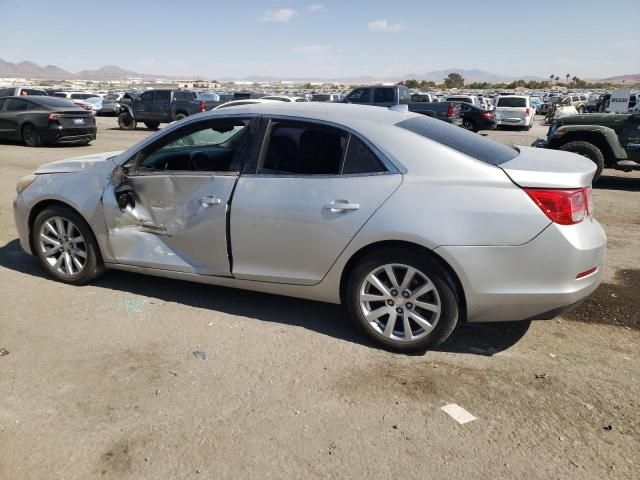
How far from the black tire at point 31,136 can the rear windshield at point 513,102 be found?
20.4 metres

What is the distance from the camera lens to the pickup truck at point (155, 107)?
74.6 feet

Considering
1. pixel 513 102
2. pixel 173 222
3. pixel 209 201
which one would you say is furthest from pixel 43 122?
pixel 513 102

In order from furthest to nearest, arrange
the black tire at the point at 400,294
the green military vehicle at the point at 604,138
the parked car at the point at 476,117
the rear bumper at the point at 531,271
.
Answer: the parked car at the point at 476,117, the green military vehicle at the point at 604,138, the black tire at the point at 400,294, the rear bumper at the point at 531,271

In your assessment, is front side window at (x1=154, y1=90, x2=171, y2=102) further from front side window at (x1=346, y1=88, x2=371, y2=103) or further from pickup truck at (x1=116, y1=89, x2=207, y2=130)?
front side window at (x1=346, y1=88, x2=371, y2=103)

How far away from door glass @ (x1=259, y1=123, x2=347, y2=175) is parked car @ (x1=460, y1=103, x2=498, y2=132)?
20850 millimetres

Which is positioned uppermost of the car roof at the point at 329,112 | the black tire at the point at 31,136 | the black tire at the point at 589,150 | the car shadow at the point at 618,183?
the car roof at the point at 329,112

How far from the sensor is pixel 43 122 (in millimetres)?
15273

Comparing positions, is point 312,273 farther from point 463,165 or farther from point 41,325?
point 41,325

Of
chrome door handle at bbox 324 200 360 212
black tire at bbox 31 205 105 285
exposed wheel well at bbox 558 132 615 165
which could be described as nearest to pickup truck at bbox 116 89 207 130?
exposed wheel well at bbox 558 132 615 165

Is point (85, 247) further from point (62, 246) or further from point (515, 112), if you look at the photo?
point (515, 112)

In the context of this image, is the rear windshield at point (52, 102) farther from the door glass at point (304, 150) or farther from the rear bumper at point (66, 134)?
the door glass at point (304, 150)

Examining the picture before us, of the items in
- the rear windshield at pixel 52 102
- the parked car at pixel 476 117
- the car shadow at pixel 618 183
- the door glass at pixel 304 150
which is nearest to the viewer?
the door glass at pixel 304 150

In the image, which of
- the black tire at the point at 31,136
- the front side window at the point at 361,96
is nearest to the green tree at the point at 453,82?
the front side window at the point at 361,96

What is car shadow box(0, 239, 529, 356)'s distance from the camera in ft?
12.6
